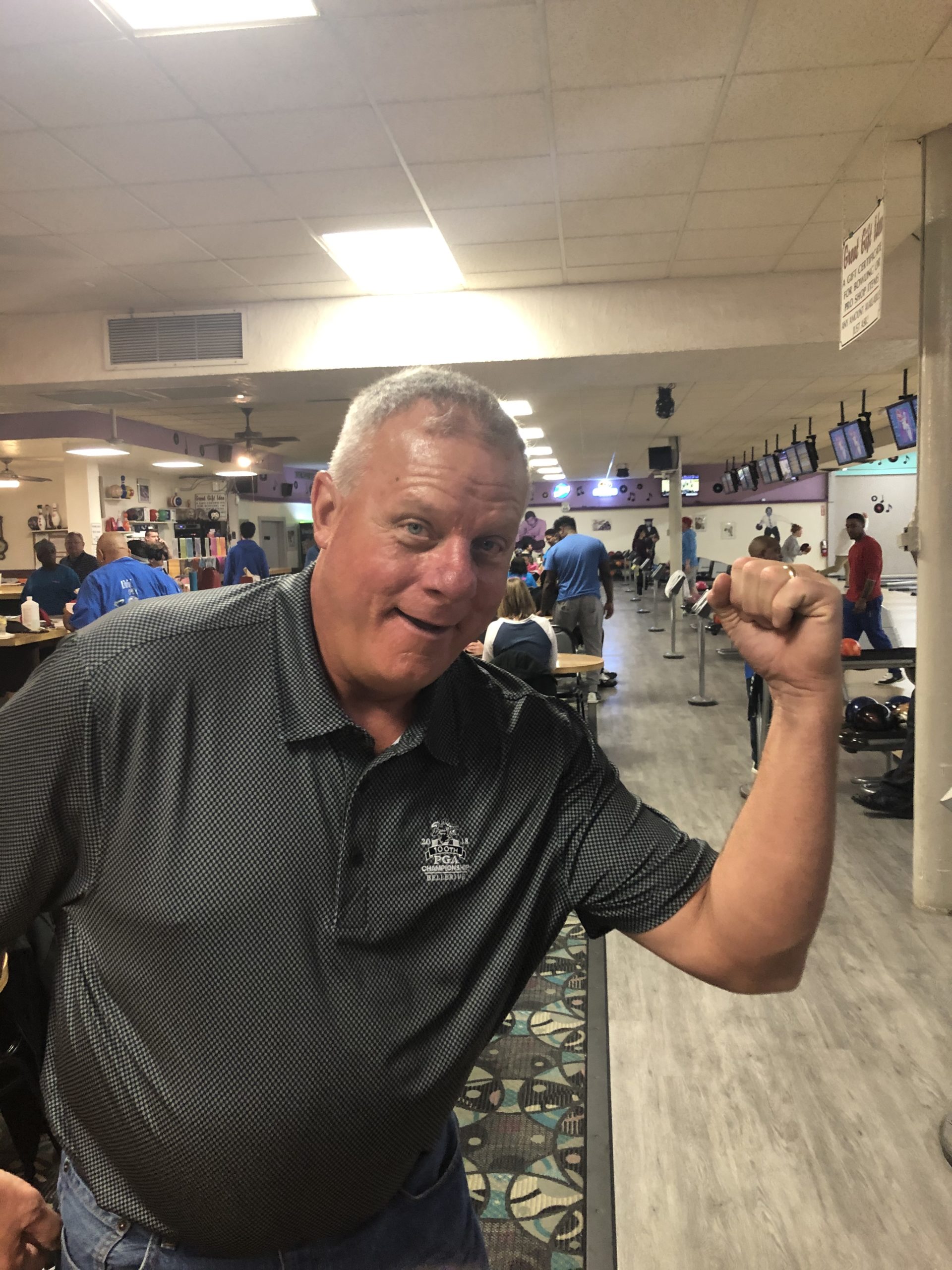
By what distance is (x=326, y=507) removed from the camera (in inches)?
43.1

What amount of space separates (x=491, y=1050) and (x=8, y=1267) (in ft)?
7.34

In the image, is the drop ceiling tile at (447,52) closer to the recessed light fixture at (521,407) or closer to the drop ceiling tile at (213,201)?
the drop ceiling tile at (213,201)

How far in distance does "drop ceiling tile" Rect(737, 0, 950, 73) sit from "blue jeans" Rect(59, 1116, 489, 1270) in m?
3.40

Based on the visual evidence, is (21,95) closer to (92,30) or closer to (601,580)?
(92,30)

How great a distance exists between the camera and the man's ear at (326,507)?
1.07 metres

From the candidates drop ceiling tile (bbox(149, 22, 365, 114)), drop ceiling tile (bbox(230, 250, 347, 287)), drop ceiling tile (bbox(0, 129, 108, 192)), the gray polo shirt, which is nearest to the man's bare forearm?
the gray polo shirt

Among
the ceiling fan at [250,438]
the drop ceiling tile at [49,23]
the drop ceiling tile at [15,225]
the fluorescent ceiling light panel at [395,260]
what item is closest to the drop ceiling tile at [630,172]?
the fluorescent ceiling light panel at [395,260]

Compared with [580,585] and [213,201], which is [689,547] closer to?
[580,585]

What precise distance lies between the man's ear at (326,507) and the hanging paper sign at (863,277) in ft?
11.4

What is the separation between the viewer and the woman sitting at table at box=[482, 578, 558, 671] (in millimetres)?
5309

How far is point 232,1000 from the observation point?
0.90 metres

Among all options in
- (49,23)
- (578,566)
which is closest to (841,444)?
(578,566)

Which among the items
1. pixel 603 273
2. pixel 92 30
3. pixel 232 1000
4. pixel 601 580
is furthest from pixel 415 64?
pixel 601 580

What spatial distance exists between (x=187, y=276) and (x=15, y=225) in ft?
3.81
